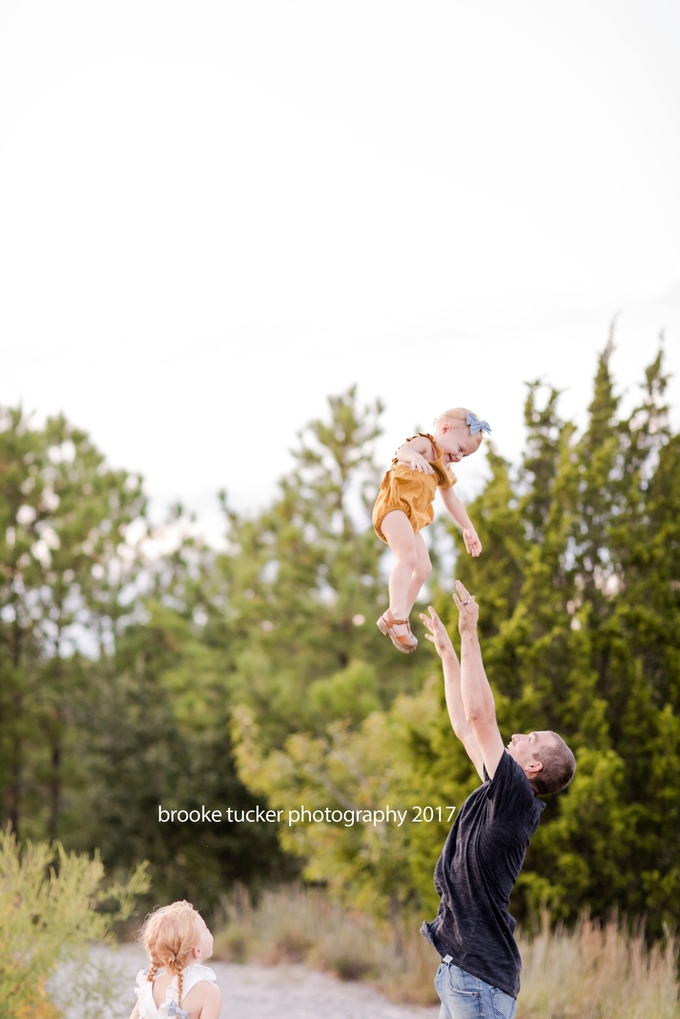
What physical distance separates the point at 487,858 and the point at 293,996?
646 centimetres

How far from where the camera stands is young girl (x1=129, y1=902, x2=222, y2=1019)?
100 inches

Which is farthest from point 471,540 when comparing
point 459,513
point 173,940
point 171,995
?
point 171,995

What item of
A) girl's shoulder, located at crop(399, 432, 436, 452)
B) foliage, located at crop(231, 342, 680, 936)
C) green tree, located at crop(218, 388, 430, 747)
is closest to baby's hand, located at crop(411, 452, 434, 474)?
girl's shoulder, located at crop(399, 432, 436, 452)

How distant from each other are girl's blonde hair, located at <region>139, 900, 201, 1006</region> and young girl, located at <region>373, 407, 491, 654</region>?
1.01 meters

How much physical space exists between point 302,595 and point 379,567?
1.02 metres

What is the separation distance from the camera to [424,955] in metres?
7.79

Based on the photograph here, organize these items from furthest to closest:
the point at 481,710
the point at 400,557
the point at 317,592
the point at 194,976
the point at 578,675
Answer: the point at 317,592 → the point at 578,675 → the point at 400,557 → the point at 194,976 → the point at 481,710

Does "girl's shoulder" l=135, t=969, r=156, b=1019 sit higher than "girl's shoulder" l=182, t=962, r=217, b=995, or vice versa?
"girl's shoulder" l=182, t=962, r=217, b=995

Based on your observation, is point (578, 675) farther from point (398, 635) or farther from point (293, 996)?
point (398, 635)

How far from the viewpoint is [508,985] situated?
2400 mm

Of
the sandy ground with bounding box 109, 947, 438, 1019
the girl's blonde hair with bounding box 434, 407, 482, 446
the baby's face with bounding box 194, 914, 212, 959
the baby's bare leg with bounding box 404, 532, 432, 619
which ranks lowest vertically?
the sandy ground with bounding box 109, 947, 438, 1019

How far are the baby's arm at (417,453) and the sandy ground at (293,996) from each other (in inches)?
197

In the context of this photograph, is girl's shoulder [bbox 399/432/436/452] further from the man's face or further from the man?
the man's face

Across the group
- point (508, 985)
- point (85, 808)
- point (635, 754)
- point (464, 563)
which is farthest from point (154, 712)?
point (508, 985)
